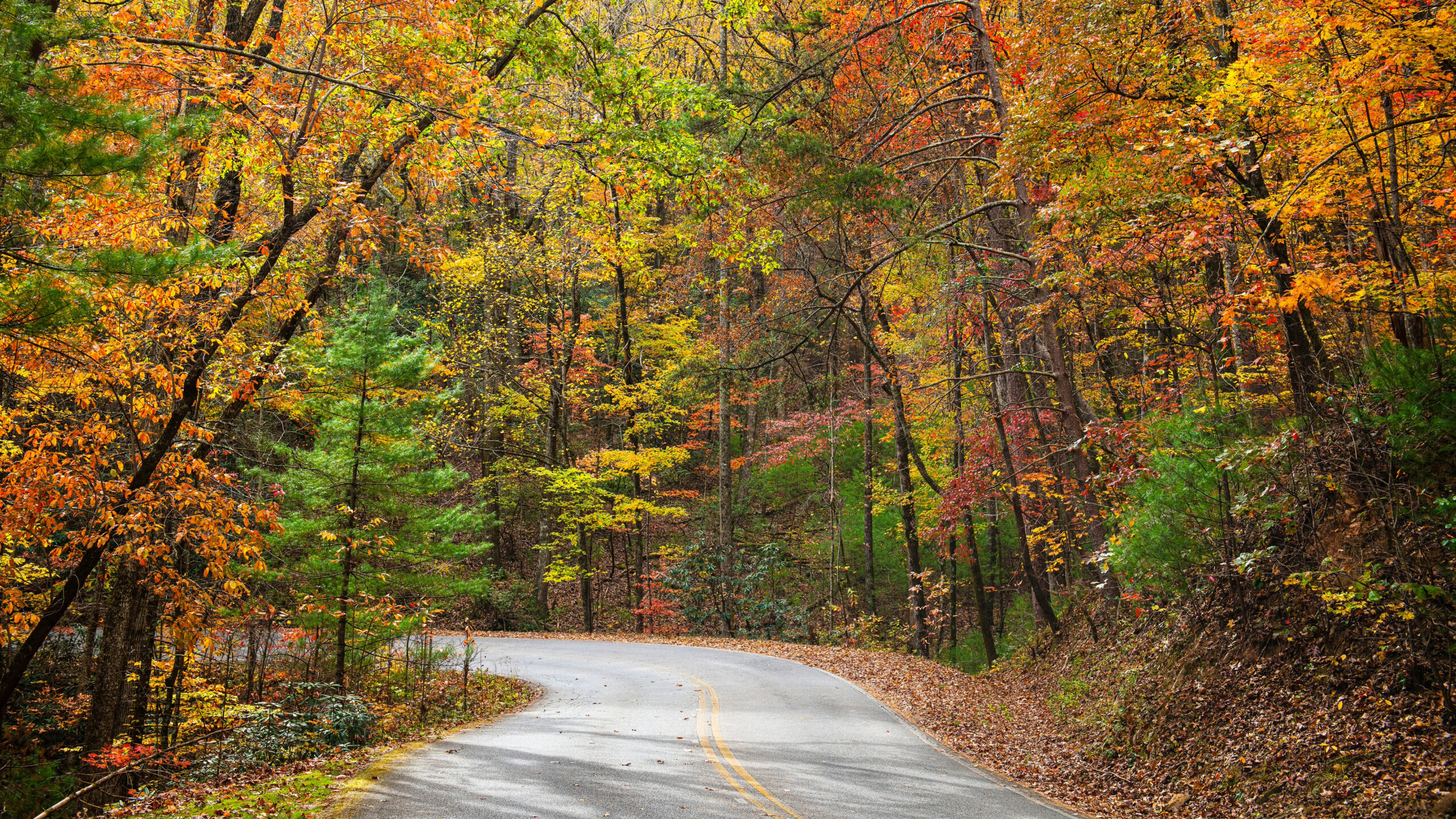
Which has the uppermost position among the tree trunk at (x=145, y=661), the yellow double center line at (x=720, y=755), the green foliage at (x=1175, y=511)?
the green foliage at (x=1175, y=511)

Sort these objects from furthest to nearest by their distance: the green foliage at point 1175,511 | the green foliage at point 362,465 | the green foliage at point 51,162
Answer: the green foliage at point 362,465, the green foliage at point 1175,511, the green foliage at point 51,162

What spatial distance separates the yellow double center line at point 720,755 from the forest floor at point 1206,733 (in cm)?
291

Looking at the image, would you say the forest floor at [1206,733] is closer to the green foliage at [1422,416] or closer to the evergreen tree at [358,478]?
the green foliage at [1422,416]

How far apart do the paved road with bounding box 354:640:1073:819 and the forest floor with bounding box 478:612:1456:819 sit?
1.02m

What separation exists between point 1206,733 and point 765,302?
14.1 m

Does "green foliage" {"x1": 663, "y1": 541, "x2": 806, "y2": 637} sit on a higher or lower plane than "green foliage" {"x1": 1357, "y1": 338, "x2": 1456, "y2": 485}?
lower

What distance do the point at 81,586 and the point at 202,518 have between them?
182 cm

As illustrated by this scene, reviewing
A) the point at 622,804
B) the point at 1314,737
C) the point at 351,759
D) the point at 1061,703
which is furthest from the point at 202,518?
the point at 1061,703

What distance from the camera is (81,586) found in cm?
898

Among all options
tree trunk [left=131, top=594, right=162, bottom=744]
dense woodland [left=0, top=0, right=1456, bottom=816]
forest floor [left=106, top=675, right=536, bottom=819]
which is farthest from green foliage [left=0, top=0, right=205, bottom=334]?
tree trunk [left=131, top=594, right=162, bottom=744]

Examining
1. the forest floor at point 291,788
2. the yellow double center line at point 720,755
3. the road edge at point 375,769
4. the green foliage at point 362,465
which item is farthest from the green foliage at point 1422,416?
the green foliage at point 362,465

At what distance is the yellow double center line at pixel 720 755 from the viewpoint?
7.24 metres

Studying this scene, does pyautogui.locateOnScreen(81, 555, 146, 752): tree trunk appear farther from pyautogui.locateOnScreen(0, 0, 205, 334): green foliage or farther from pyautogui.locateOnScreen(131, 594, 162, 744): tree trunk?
pyautogui.locateOnScreen(0, 0, 205, 334): green foliage

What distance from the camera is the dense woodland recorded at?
7.27 meters
